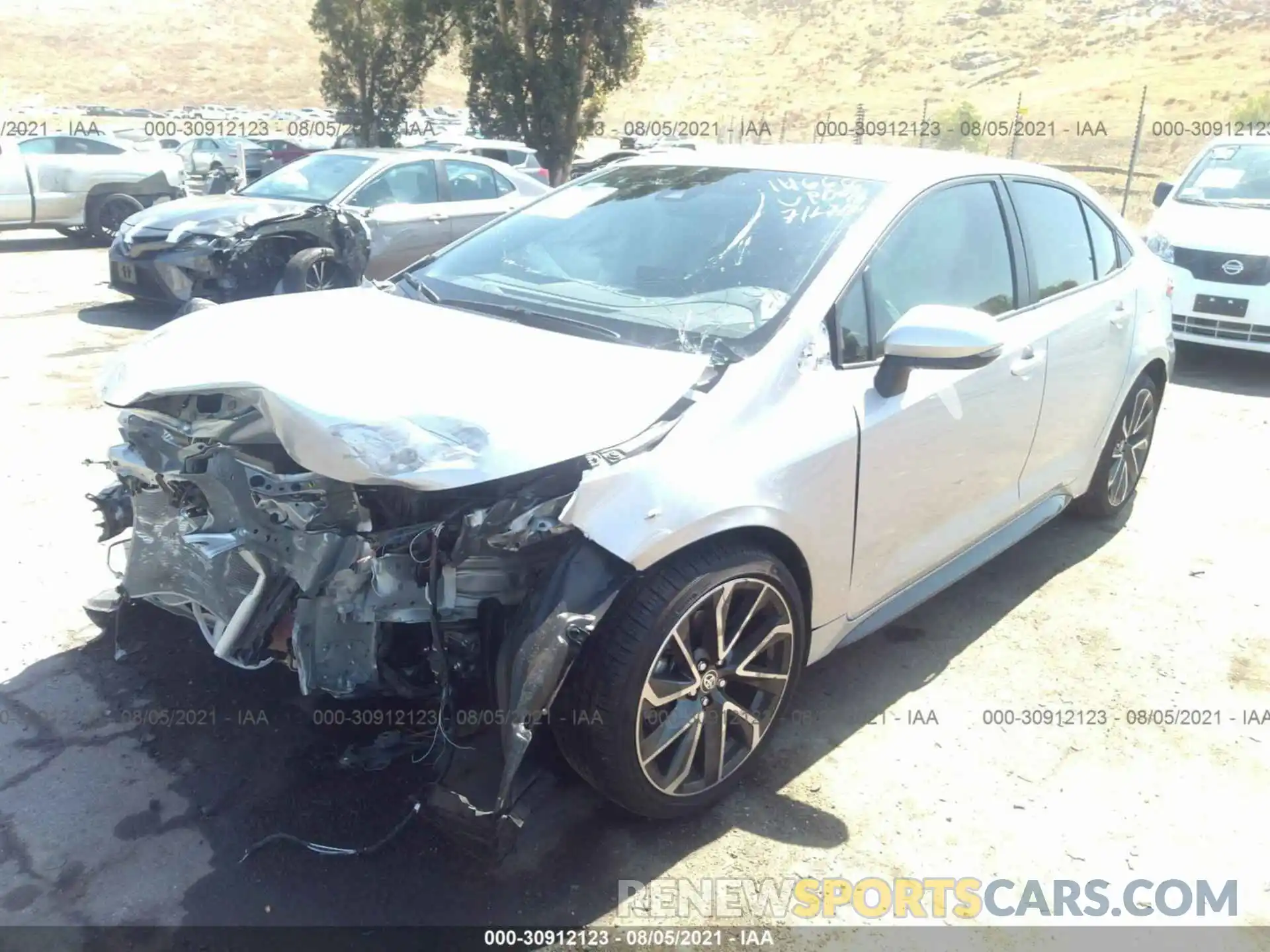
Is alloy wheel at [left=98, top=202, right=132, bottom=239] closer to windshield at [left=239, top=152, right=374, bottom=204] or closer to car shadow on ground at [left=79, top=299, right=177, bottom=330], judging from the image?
car shadow on ground at [left=79, top=299, right=177, bottom=330]

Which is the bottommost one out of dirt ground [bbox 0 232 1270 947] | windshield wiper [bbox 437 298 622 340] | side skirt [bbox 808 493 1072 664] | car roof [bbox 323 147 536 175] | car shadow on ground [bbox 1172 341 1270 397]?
dirt ground [bbox 0 232 1270 947]

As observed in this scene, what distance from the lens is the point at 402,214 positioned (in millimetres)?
9352

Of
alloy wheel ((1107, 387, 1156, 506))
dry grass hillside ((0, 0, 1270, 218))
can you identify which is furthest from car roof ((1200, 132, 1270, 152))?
dry grass hillside ((0, 0, 1270, 218))

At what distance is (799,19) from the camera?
250ft

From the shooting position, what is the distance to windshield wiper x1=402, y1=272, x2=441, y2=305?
358 cm

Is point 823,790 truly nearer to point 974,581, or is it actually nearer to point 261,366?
point 974,581

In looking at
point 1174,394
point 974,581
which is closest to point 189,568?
point 974,581

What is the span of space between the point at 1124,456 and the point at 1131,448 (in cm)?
7

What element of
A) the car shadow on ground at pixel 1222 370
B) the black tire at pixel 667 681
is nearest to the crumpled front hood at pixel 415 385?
the black tire at pixel 667 681

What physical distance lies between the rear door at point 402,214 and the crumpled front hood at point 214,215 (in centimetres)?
64

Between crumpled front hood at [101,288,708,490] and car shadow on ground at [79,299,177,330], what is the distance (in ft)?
21.0

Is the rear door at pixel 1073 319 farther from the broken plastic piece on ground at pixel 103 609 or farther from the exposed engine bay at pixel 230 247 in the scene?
the exposed engine bay at pixel 230 247

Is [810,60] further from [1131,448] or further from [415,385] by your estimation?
[415,385]

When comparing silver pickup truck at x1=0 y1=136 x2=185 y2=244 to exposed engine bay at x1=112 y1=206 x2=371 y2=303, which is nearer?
exposed engine bay at x1=112 y1=206 x2=371 y2=303
